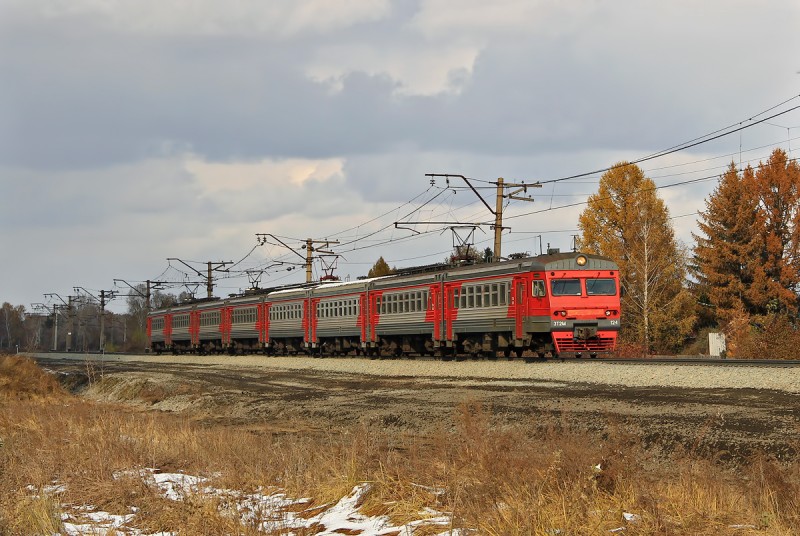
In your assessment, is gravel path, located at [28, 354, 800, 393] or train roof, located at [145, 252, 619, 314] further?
train roof, located at [145, 252, 619, 314]

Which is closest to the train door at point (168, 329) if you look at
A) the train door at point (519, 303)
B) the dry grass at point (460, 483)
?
the train door at point (519, 303)

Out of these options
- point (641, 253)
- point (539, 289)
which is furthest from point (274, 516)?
point (641, 253)

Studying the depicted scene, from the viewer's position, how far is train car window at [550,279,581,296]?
2895cm

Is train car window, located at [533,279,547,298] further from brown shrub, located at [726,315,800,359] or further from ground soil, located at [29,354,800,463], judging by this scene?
brown shrub, located at [726,315,800,359]

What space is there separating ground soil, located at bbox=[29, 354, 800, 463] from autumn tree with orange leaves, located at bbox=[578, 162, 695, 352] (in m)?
25.9

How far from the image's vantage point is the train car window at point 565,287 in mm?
28953

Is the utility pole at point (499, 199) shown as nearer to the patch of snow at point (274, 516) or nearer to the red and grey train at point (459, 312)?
the red and grey train at point (459, 312)

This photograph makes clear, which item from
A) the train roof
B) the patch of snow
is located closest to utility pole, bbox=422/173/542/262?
the train roof

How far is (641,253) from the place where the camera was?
55844mm

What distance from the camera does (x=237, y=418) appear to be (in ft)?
68.1

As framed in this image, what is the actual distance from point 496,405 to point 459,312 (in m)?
15.4

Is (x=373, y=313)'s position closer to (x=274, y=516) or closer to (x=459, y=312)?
(x=459, y=312)

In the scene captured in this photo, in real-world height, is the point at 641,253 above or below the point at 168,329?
above

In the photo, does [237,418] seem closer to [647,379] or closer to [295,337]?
[647,379]
